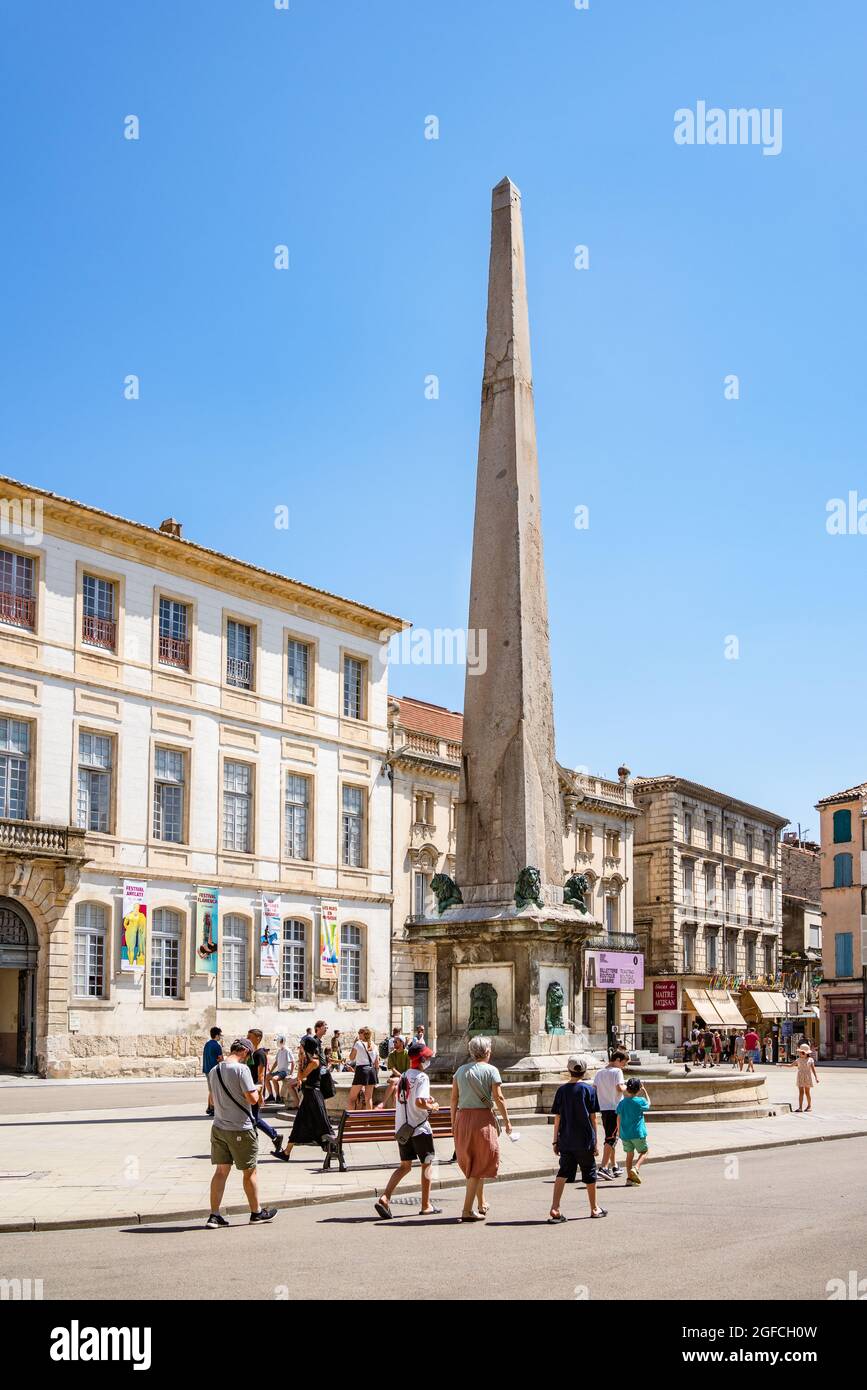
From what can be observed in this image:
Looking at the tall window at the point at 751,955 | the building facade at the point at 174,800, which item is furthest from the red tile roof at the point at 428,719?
the tall window at the point at 751,955

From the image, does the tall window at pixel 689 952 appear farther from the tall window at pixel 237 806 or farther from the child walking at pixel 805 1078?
the child walking at pixel 805 1078

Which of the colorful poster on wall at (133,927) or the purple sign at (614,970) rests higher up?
the colorful poster on wall at (133,927)

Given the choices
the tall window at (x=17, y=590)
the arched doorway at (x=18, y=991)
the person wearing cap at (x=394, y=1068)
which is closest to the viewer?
the person wearing cap at (x=394, y=1068)

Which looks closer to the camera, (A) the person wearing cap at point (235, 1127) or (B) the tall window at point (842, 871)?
(A) the person wearing cap at point (235, 1127)

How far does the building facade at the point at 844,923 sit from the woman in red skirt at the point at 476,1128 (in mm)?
48295

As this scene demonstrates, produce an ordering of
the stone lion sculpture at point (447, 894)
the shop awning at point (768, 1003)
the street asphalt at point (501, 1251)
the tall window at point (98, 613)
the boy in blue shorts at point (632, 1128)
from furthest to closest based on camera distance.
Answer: the shop awning at point (768, 1003) → the tall window at point (98, 613) → the stone lion sculpture at point (447, 894) → the boy in blue shorts at point (632, 1128) → the street asphalt at point (501, 1251)

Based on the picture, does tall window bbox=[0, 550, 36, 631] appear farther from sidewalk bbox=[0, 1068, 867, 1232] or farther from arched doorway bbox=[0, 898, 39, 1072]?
sidewalk bbox=[0, 1068, 867, 1232]

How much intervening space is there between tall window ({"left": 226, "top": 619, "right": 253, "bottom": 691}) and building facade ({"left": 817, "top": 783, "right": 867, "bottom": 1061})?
1101 inches

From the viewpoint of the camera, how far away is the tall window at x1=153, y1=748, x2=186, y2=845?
3628 cm

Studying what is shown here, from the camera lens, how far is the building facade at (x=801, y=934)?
6781 cm

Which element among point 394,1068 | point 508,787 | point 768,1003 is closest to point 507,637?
point 508,787

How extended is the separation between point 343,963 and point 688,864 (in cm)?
2364

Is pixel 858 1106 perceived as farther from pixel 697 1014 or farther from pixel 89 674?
pixel 697 1014

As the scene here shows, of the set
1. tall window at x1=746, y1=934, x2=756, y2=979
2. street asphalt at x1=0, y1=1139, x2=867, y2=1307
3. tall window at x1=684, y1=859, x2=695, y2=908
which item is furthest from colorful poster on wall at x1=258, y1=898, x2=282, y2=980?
tall window at x1=746, y1=934, x2=756, y2=979
